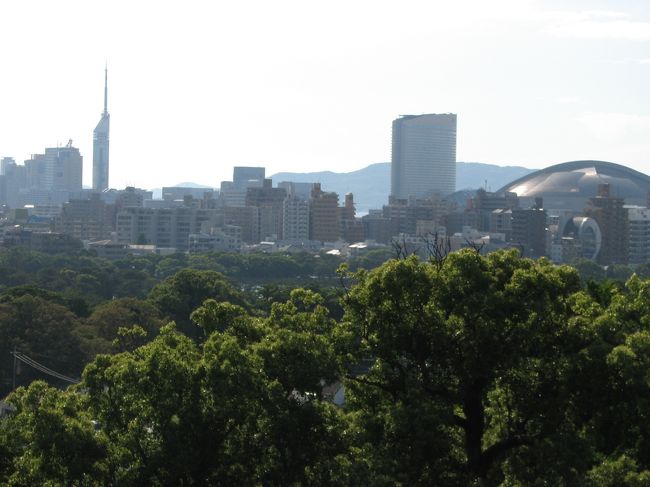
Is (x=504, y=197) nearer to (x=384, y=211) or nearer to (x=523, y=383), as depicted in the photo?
Result: (x=384, y=211)

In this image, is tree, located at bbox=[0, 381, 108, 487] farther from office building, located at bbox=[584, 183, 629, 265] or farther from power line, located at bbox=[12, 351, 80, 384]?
office building, located at bbox=[584, 183, 629, 265]

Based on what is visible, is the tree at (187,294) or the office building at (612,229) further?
the office building at (612,229)

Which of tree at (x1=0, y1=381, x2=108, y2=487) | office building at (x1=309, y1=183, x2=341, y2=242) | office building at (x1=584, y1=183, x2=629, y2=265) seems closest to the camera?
tree at (x1=0, y1=381, x2=108, y2=487)

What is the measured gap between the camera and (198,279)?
53.7m

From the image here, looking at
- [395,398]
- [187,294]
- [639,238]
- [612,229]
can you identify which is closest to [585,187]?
[639,238]

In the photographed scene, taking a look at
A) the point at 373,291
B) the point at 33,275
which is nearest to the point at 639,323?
the point at 373,291

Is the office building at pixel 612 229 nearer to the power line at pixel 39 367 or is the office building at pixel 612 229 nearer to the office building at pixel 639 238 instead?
the office building at pixel 639 238

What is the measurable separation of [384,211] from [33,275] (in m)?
91.4

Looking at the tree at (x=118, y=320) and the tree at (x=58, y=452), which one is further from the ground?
the tree at (x=58, y=452)

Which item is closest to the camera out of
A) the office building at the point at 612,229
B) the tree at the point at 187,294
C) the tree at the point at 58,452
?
the tree at the point at 58,452

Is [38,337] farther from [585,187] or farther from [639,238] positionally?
[585,187]

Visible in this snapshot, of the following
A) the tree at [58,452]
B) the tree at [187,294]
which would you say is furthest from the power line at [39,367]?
the tree at [58,452]

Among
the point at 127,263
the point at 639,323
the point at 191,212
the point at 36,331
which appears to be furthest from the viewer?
the point at 191,212

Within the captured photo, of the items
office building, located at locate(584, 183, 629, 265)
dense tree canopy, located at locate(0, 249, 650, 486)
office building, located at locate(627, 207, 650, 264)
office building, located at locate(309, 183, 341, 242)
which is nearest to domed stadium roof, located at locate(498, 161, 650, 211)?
office building, located at locate(309, 183, 341, 242)
